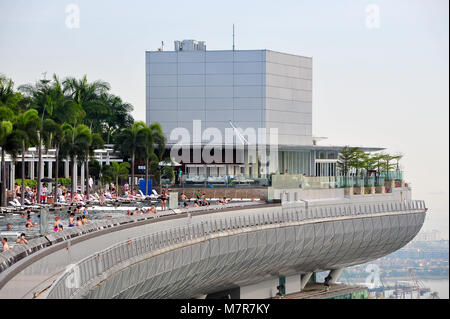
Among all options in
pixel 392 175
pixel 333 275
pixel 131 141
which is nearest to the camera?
pixel 333 275

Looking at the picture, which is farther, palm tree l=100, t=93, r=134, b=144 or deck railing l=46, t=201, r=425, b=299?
palm tree l=100, t=93, r=134, b=144

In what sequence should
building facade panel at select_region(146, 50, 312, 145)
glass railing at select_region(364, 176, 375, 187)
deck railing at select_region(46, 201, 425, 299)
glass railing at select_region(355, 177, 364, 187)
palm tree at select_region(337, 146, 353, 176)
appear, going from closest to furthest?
deck railing at select_region(46, 201, 425, 299)
glass railing at select_region(355, 177, 364, 187)
glass railing at select_region(364, 176, 375, 187)
palm tree at select_region(337, 146, 353, 176)
building facade panel at select_region(146, 50, 312, 145)

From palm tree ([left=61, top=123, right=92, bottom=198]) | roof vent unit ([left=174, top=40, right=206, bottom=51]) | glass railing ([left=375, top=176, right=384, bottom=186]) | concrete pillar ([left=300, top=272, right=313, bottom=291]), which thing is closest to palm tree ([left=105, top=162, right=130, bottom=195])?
palm tree ([left=61, top=123, right=92, bottom=198])

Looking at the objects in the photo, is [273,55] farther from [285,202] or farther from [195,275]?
[195,275]

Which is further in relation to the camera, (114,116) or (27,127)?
(114,116)

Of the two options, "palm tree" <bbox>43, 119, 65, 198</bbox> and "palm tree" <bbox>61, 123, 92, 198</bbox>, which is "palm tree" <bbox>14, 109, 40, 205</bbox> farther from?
"palm tree" <bbox>61, 123, 92, 198</bbox>

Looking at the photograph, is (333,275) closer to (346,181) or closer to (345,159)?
(346,181)

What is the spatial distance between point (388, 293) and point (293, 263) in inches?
993

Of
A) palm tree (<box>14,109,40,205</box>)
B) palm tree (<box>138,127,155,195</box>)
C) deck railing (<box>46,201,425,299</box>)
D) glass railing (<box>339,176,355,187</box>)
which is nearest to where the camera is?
deck railing (<box>46,201,425,299</box>)

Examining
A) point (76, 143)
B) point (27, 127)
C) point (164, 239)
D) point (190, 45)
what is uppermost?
point (190, 45)

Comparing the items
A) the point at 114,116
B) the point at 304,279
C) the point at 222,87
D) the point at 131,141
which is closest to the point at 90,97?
the point at 114,116

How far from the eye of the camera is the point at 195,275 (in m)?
39.4

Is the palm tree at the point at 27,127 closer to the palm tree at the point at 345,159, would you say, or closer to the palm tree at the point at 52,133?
the palm tree at the point at 52,133

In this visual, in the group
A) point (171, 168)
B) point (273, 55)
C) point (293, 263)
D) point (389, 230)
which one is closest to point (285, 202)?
point (293, 263)
